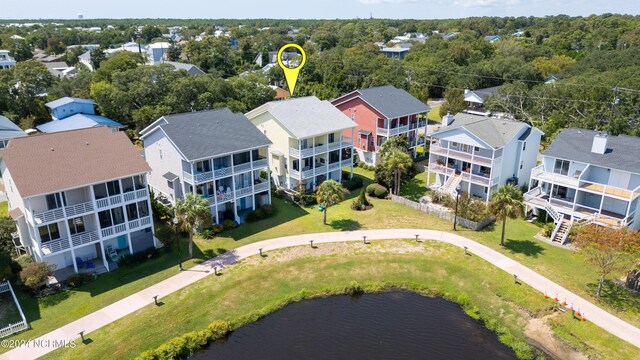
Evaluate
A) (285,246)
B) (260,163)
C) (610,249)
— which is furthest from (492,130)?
(285,246)

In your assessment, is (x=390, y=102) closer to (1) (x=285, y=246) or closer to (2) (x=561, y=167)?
(2) (x=561, y=167)

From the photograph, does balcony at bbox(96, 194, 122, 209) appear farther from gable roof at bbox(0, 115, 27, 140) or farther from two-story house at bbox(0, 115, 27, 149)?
gable roof at bbox(0, 115, 27, 140)

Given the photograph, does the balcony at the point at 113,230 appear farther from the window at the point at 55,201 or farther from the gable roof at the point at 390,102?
the gable roof at the point at 390,102

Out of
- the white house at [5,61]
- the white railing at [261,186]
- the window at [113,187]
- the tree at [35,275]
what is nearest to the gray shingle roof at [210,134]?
the white railing at [261,186]

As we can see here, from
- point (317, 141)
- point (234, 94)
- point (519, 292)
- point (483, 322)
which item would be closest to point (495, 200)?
point (519, 292)

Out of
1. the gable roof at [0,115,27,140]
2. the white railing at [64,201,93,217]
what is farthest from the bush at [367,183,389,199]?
the gable roof at [0,115,27,140]

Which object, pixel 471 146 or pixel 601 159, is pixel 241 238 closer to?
pixel 471 146
